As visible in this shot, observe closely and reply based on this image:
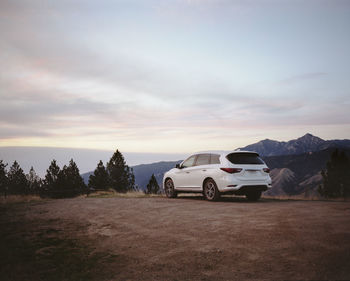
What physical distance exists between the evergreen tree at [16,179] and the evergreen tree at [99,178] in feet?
68.3

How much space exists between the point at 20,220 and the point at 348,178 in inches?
2229

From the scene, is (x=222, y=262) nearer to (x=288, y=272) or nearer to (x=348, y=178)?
(x=288, y=272)

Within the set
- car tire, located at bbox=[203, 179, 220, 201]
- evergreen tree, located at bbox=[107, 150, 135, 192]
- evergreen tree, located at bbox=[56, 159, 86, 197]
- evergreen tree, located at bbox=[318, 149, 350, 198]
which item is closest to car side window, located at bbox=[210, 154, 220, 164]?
car tire, located at bbox=[203, 179, 220, 201]

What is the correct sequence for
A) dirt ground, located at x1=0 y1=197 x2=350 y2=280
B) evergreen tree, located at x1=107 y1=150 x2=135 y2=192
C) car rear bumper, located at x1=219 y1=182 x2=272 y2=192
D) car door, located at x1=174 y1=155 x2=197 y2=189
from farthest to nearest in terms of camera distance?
evergreen tree, located at x1=107 y1=150 x2=135 y2=192
car door, located at x1=174 y1=155 x2=197 y2=189
car rear bumper, located at x1=219 y1=182 x2=272 y2=192
dirt ground, located at x1=0 y1=197 x2=350 y2=280

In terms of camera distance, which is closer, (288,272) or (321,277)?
(321,277)

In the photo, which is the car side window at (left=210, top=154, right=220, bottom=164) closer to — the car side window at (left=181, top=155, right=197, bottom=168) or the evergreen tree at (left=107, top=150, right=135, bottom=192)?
the car side window at (left=181, top=155, right=197, bottom=168)

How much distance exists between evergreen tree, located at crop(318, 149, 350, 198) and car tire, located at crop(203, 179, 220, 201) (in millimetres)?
→ 48654

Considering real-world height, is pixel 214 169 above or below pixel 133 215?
above

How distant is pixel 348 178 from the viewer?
54.3m

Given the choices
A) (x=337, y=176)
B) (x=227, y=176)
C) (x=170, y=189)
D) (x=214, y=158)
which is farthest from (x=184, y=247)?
(x=337, y=176)

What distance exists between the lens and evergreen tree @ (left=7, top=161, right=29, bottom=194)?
8245 centimetres

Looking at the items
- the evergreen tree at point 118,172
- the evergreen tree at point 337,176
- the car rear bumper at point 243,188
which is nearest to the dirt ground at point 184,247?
the car rear bumper at point 243,188

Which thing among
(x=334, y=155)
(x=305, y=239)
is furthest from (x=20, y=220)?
(x=334, y=155)

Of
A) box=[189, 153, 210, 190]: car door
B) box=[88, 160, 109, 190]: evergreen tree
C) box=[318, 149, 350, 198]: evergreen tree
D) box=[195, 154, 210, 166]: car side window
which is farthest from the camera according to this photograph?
box=[88, 160, 109, 190]: evergreen tree
